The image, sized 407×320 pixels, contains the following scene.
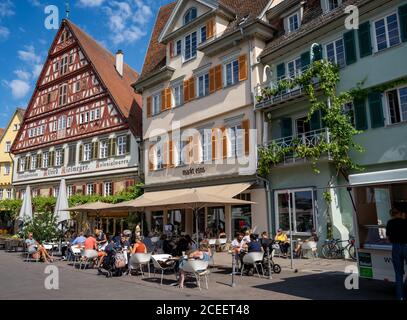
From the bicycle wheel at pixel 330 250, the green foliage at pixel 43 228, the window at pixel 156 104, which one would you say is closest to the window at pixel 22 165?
the window at pixel 156 104

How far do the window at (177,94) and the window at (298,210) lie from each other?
31.6 feet

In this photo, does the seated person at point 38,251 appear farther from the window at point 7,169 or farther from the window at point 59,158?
the window at point 7,169

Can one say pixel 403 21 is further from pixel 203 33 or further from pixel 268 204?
pixel 203 33

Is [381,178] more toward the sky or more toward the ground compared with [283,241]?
more toward the sky

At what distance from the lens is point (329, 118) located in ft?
54.1

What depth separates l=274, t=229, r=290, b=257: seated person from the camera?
56.1 ft

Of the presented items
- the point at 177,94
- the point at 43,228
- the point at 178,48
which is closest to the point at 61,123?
the point at 177,94

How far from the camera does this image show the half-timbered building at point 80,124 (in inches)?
1190

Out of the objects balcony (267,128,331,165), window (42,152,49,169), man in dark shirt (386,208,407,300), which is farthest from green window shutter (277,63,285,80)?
window (42,152,49,169)

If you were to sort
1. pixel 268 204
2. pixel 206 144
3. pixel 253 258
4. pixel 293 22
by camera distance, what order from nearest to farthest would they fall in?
pixel 253 258 → pixel 268 204 → pixel 293 22 → pixel 206 144

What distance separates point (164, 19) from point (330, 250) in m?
23.1

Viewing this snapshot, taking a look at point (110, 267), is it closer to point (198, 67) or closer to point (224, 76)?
point (224, 76)

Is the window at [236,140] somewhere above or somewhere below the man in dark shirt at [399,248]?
above

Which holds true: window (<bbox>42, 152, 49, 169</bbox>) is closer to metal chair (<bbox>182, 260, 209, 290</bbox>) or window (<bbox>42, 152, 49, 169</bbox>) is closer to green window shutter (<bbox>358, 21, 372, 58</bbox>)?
green window shutter (<bbox>358, 21, 372, 58</bbox>)
